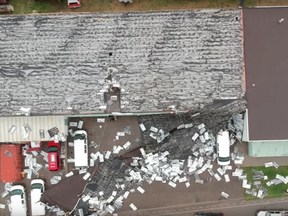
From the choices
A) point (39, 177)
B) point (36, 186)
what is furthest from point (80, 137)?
point (36, 186)

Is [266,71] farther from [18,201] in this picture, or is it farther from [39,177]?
[18,201]

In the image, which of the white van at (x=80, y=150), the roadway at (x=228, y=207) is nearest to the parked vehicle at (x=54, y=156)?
the white van at (x=80, y=150)

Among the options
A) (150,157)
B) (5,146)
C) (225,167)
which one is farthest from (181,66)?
(5,146)

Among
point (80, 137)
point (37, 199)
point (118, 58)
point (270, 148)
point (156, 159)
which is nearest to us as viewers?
point (118, 58)

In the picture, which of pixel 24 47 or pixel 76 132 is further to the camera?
pixel 76 132

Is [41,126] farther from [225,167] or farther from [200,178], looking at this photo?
[225,167]

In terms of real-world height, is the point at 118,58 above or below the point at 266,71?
above
